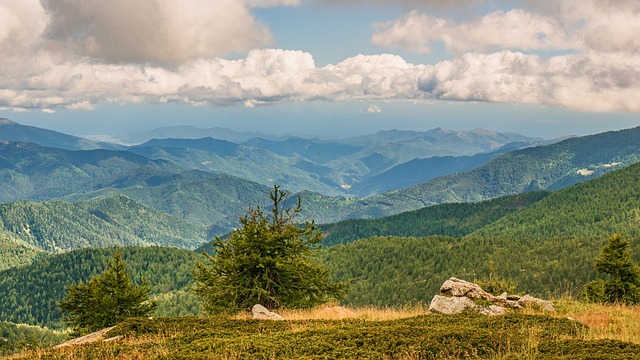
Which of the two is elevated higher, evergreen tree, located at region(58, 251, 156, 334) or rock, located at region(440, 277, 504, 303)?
rock, located at region(440, 277, 504, 303)

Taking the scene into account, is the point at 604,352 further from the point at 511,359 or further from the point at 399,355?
the point at 399,355

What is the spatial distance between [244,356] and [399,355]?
5444mm

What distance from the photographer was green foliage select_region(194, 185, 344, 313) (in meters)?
33.8

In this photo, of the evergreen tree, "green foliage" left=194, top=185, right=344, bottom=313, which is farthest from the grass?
the evergreen tree

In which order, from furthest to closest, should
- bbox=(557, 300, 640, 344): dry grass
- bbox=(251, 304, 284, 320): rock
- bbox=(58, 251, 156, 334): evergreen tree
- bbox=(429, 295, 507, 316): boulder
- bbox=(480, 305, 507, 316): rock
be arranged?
1. bbox=(58, 251, 156, 334): evergreen tree
2. bbox=(251, 304, 284, 320): rock
3. bbox=(429, 295, 507, 316): boulder
4. bbox=(480, 305, 507, 316): rock
5. bbox=(557, 300, 640, 344): dry grass

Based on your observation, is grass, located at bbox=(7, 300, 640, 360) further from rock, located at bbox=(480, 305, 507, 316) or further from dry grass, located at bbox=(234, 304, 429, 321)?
dry grass, located at bbox=(234, 304, 429, 321)

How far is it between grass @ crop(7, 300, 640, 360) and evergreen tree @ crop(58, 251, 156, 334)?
25.2 meters

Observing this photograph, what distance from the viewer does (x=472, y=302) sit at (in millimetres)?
26859

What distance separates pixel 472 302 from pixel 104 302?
3525cm

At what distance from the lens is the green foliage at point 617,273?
47375 millimetres

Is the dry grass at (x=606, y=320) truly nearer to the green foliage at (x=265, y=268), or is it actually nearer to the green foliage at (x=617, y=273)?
the green foliage at (x=265, y=268)

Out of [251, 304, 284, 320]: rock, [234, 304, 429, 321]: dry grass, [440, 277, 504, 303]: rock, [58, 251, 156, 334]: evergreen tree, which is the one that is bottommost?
[58, 251, 156, 334]: evergreen tree

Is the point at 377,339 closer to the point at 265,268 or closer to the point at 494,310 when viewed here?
the point at 494,310

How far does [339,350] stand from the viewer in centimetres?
1642
